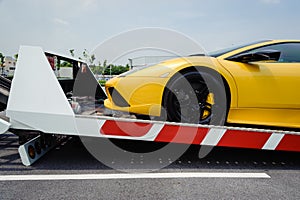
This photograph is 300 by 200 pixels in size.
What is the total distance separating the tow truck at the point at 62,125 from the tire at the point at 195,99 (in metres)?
0.23

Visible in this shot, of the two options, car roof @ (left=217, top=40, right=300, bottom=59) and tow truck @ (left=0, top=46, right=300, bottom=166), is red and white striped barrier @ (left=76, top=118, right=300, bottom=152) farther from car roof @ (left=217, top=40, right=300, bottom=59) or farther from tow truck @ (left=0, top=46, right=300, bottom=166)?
car roof @ (left=217, top=40, right=300, bottom=59)

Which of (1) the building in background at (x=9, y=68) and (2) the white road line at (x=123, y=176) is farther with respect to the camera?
(1) the building in background at (x=9, y=68)

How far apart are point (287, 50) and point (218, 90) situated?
3.29 ft

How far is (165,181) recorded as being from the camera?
216cm

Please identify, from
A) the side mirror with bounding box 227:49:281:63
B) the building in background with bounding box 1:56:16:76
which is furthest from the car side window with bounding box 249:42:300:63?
the building in background with bounding box 1:56:16:76

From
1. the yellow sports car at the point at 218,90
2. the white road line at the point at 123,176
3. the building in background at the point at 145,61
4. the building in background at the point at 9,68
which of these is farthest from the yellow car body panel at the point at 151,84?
the building in background at the point at 9,68

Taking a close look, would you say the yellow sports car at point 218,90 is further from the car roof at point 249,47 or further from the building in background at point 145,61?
the building in background at point 145,61

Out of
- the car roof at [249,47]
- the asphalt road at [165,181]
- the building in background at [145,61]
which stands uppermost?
the car roof at [249,47]

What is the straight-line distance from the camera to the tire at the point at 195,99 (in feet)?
8.12

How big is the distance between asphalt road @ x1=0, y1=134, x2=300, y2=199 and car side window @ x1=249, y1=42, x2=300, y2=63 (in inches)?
48.3

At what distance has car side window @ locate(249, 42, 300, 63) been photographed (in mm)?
2609

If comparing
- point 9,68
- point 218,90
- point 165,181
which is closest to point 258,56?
point 218,90

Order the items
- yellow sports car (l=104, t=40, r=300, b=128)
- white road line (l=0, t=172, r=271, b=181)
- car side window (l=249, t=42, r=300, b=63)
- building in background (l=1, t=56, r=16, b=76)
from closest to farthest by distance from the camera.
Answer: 1. white road line (l=0, t=172, r=271, b=181)
2. yellow sports car (l=104, t=40, r=300, b=128)
3. car side window (l=249, t=42, r=300, b=63)
4. building in background (l=1, t=56, r=16, b=76)

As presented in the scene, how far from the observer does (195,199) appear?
187 cm
